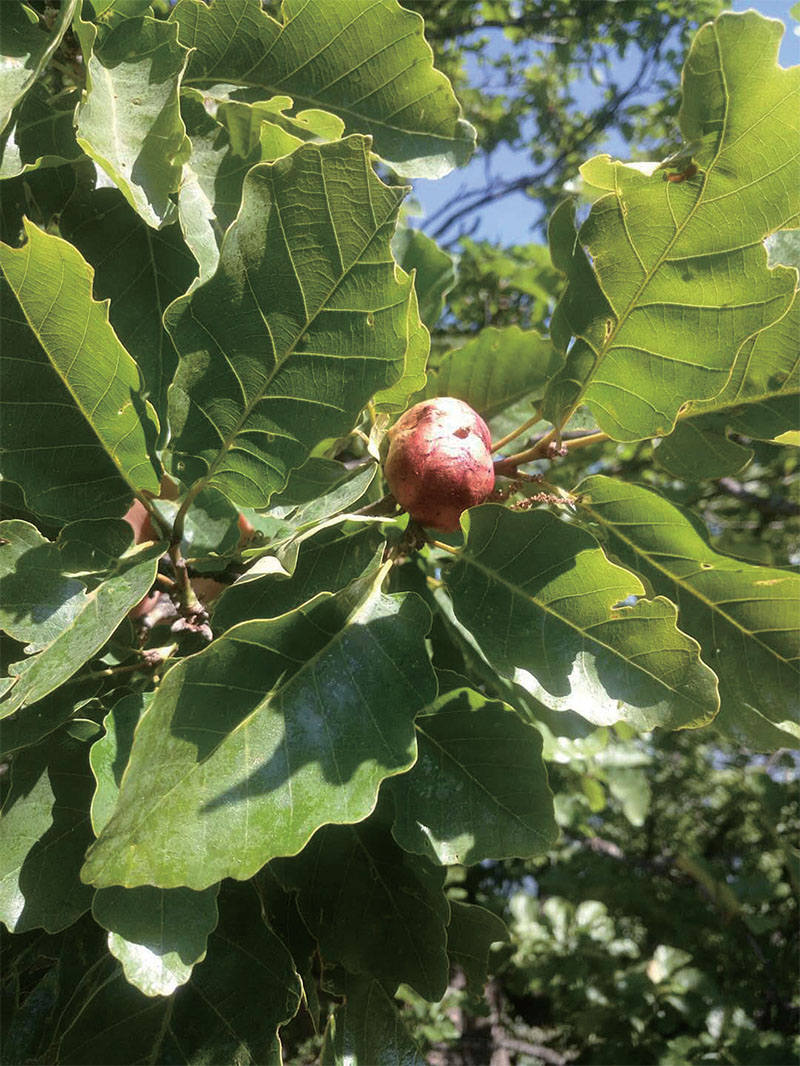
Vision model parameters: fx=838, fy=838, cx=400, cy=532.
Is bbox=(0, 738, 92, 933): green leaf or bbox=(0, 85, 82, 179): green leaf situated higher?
bbox=(0, 85, 82, 179): green leaf

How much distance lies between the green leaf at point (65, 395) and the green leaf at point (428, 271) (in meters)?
0.64

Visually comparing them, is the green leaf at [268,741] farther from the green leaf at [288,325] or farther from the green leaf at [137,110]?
the green leaf at [137,110]

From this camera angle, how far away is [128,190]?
876mm

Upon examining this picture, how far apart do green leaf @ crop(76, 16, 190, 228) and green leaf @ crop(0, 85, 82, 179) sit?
0.33 feet

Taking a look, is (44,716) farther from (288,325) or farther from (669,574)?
(669,574)

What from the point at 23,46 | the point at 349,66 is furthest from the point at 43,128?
the point at 349,66

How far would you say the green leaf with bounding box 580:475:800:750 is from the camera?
106 centimetres

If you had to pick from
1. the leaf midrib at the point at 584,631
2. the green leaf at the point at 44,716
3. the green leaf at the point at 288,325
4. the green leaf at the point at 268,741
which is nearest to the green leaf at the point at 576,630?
the leaf midrib at the point at 584,631

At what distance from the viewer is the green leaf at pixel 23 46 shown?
0.93m

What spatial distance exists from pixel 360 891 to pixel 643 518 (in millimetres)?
625

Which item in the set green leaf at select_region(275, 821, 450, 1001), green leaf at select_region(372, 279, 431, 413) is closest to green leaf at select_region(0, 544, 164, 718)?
green leaf at select_region(372, 279, 431, 413)

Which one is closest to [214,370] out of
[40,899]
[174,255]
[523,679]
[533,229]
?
[174,255]

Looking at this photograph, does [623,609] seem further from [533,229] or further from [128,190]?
[533,229]

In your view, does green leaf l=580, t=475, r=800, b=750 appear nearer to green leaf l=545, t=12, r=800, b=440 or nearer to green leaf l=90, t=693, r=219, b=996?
green leaf l=545, t=12, r=800, b=440
